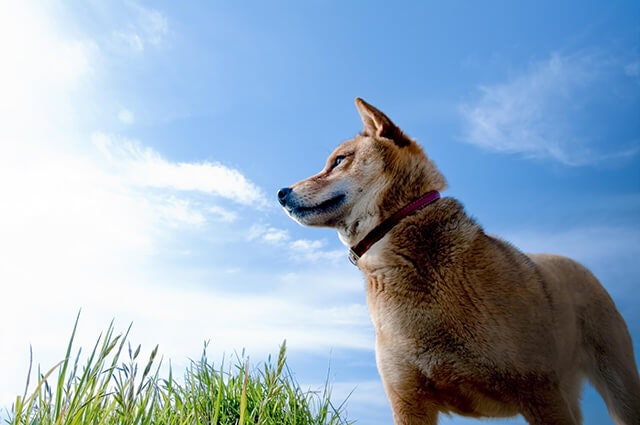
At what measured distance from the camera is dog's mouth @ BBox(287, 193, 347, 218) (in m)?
4.26

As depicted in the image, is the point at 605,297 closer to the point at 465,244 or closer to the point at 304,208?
the point at 465,244

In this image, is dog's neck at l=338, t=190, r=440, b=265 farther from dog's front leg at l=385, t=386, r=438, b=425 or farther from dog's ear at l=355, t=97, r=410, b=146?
dog's front leg at l=385, t=386, r=438, b=425

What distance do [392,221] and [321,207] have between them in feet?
1.84

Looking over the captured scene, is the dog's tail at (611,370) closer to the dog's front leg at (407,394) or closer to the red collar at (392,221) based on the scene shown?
the dog's front leg at (407,394)

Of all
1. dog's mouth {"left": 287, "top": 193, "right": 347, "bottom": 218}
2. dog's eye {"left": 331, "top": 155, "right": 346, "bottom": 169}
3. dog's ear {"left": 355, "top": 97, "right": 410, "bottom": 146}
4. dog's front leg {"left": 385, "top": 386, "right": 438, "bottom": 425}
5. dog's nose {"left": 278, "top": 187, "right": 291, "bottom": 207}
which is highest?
dog's ear {"left": 355, "top": 97, "right": 410, "bottom": 146}

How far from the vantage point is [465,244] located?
395 centimetres

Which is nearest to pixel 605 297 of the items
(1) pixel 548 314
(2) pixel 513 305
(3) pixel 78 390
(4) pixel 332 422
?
(1) pixel 548 314

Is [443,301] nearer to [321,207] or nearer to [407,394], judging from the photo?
[407,394]

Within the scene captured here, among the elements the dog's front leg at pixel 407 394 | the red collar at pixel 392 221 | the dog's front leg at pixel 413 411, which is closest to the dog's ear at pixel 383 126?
the red collar at pixel 392 221

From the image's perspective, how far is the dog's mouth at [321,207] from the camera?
4262 mm

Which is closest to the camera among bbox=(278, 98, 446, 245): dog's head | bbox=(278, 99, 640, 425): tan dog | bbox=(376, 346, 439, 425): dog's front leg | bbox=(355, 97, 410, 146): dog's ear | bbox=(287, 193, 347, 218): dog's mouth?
bbox=(278, 99, 640, 425): tan dog

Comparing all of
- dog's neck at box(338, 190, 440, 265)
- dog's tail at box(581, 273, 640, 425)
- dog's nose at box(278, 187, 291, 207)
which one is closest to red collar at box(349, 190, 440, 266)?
dog's neck at box(338, 190, 440, 265)

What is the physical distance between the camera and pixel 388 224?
13.3ft

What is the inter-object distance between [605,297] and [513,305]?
5.39ft
